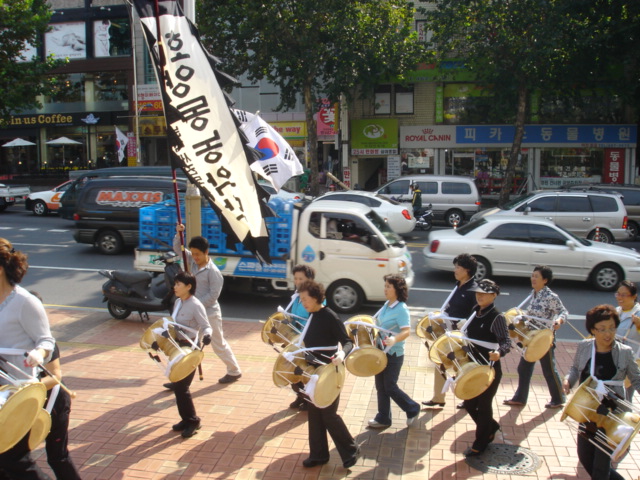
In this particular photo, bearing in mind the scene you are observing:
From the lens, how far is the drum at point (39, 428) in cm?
414

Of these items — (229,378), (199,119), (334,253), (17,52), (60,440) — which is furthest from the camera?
(17,52)

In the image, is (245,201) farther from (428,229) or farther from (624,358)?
(428,229)

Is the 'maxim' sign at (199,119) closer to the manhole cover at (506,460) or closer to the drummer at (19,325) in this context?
the drummer at (19,325)

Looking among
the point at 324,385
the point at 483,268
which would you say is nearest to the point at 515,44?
the point at 483,268

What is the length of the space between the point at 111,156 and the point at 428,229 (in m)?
22.3

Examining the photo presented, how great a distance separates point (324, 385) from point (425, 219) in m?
16.0

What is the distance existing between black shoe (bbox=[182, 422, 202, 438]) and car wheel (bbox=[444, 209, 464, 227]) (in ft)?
55.2

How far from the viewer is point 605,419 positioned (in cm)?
462

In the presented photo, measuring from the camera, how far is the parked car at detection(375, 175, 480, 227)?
2170cm

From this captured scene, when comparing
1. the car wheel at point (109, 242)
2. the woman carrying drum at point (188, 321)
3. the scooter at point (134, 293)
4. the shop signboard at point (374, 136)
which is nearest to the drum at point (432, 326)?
the woman carrying drum at point (188, 321)

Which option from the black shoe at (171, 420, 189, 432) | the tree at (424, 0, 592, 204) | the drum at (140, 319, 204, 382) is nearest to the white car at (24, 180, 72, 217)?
the tree at (424, 0, 592, 204)

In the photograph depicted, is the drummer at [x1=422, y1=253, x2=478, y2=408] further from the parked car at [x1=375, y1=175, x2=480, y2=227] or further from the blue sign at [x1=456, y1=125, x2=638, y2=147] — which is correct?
the blue sign at [x1=456, y1=125, x2=638, y2=147]

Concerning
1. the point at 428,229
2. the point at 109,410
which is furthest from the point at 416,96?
the point at 109,410

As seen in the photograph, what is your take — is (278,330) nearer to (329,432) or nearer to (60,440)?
(329,432)
